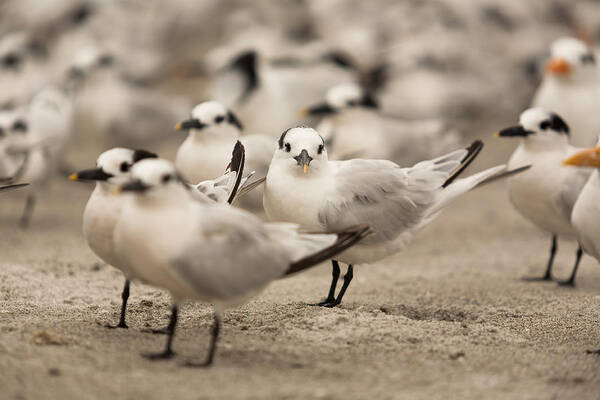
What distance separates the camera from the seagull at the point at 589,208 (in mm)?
3752

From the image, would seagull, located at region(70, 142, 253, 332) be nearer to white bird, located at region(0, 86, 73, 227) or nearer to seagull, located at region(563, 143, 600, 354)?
seagull, located at region(563, 143, 600, 354)

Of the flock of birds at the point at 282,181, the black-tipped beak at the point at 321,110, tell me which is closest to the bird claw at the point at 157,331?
the flock of birds at the point at 282,181

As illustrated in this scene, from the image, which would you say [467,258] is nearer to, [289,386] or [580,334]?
[580,334]

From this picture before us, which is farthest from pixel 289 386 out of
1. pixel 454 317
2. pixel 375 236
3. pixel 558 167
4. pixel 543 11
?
pixel 543 11

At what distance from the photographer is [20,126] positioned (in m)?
6.88

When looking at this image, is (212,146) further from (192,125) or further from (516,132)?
(516,132)

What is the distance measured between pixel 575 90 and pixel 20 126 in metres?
4.38

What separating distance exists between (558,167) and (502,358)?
1856 mm

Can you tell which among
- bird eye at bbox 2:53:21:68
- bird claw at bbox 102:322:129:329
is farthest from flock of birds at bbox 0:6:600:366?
bird eye at bbox 2:53:21:68

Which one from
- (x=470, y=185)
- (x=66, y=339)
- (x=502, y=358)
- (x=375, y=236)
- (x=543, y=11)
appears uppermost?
(x=543, y=11)

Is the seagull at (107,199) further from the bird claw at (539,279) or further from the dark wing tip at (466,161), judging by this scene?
the bird claw at (539,279)

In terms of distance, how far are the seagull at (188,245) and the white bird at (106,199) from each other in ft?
1.10

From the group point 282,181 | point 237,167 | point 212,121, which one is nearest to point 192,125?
point 212,121

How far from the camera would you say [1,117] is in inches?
269
